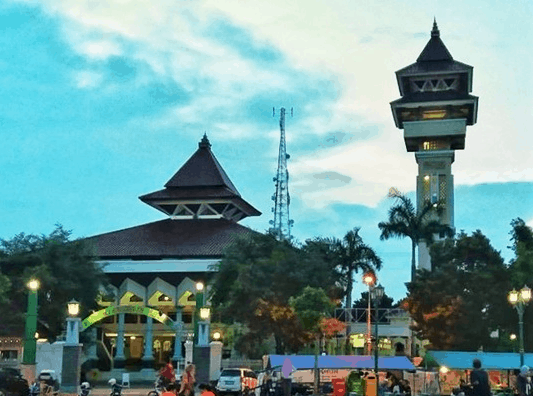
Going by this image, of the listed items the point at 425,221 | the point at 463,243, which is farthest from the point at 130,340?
the point at 463,243

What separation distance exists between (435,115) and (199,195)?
28.8 m

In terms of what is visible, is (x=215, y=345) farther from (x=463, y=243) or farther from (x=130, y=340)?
(x=130, y=340)

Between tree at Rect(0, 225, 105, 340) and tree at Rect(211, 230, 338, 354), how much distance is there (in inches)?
404

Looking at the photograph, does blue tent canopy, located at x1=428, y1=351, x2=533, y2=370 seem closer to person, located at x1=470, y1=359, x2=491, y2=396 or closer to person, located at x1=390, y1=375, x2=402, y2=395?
person, located at x1=390, y1=375, x2=402, y2=395

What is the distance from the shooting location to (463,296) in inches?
1949

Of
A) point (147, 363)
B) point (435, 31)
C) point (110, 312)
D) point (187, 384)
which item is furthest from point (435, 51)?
point (187, 384)

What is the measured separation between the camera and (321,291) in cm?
5006

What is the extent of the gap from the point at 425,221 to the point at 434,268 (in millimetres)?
10132

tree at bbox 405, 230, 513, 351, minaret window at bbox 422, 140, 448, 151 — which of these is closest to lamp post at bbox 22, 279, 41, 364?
tree at bbox 405, 230, 513, 351

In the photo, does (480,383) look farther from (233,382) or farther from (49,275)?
(49,275)

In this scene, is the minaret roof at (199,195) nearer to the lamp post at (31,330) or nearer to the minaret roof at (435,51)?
the minaret roof at (435,51)

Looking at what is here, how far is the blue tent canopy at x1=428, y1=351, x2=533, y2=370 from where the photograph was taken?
104 ft

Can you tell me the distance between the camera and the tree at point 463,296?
4778 cm

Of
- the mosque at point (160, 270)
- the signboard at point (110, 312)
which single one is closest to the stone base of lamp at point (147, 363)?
the mosque at point (160, 270)
